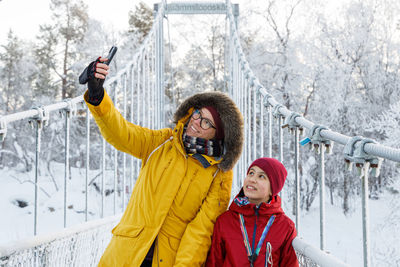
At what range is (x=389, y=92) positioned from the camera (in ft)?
26.5

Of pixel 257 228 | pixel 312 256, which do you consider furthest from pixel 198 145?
pixel 312 256

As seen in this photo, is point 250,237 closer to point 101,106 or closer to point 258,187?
point 258,187

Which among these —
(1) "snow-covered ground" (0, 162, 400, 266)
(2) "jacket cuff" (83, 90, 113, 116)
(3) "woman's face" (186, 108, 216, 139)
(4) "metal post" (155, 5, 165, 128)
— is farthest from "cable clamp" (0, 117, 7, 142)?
(1) "snow-covered ground" (0, 162, 400, 266)

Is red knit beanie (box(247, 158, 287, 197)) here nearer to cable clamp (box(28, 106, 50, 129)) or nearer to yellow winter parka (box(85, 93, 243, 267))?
yellow winter parka (box(85, 93, 243, 267))

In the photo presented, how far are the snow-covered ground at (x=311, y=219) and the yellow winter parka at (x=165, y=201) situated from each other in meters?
2.72

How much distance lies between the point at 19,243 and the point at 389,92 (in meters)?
8.72

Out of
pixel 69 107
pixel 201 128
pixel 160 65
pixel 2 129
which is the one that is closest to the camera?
pixel 2 129

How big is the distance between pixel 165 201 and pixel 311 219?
6.75 m

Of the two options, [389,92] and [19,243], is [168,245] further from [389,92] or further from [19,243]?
[389,92]

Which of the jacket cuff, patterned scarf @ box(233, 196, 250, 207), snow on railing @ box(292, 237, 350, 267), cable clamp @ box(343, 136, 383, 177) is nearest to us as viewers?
cable clamp @ box(343, 136, 383, 177)

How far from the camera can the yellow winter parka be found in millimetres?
1067

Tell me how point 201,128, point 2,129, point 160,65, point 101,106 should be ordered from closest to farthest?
point 2,129 → point 101,106 → point 201,128 → point 160,65

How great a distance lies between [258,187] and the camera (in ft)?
3.74

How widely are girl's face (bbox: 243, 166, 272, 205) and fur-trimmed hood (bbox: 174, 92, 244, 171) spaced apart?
9 centimetres
